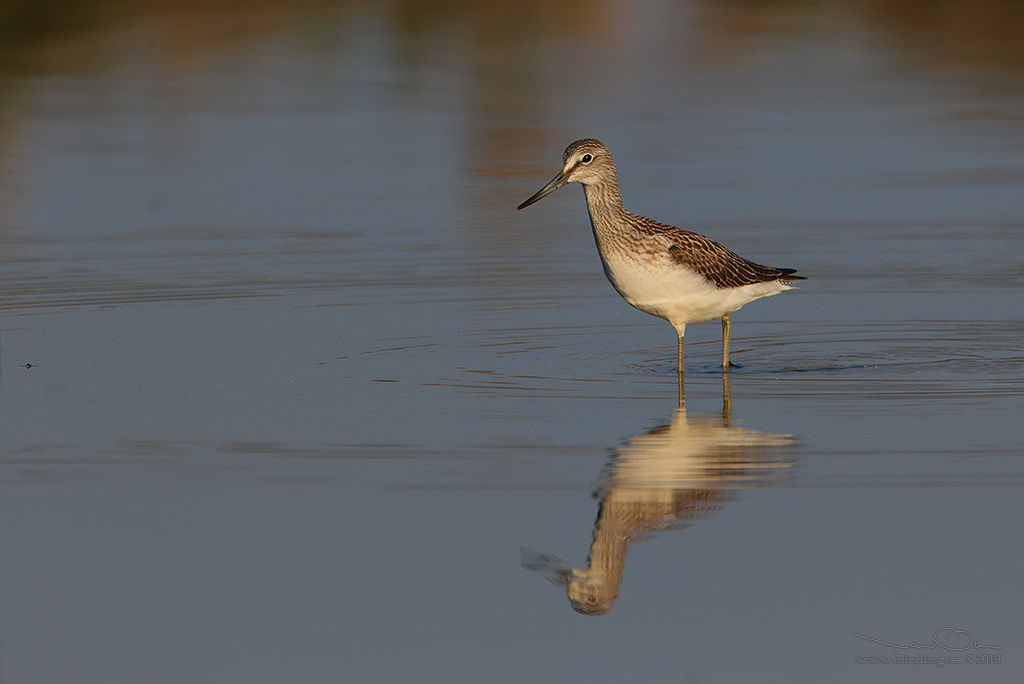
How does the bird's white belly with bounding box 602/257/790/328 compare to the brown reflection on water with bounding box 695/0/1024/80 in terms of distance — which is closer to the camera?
the bird's white belly with bounding box 602/257/790/328

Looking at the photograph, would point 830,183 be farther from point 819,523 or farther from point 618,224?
point 819,523

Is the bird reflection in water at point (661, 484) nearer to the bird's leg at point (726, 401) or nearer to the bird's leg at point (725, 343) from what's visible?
the bird's leg at point (726, 401)

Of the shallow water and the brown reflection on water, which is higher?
the brown reflection on water

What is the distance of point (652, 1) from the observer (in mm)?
33625

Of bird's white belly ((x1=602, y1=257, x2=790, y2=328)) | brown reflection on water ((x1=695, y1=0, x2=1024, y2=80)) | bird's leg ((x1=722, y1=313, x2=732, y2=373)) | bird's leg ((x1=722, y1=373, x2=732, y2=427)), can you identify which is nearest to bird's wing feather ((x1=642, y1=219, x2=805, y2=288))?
bird's white belly ((x1=602, y1=257, x2=790, y2=328))

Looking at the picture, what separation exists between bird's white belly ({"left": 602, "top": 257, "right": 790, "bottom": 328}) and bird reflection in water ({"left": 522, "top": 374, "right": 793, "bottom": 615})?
134cm

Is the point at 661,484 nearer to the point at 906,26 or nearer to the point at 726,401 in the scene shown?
the point at 726,401

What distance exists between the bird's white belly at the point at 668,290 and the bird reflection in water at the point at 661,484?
1.34 meters

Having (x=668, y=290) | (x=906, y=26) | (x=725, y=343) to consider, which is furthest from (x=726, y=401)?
(x=906, y=26)

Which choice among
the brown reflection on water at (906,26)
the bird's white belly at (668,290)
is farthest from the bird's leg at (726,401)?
the brown reflection on water at (906,26)

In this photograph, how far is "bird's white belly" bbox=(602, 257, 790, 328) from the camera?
424 inches

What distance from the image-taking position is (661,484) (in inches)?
313

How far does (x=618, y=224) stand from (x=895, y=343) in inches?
73.9

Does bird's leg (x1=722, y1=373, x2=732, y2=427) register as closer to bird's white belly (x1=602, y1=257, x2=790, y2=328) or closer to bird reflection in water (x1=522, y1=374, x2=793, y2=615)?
bird reflection in water (x1=522, y1=374, x2=793, y2=615)
